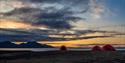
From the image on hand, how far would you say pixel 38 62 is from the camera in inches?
2067

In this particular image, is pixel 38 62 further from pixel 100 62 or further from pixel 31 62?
pixel 100 62

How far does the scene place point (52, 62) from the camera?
52094mm

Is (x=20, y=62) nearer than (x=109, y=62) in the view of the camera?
Yes

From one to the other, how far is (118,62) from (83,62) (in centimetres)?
573

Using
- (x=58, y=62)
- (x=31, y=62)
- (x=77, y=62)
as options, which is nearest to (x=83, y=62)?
(x=77, y=62)

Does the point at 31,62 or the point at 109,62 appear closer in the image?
the point at 31,62

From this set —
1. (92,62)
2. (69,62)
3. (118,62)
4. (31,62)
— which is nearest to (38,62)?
(31,62)

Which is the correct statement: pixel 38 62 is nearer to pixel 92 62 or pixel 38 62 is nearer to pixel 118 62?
pixel 92 62

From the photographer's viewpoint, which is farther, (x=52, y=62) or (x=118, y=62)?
(x=118, y=62)

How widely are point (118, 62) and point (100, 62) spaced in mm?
3603

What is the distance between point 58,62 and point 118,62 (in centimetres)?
1002

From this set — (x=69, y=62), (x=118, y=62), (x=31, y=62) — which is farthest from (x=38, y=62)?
(x=118, y=62)

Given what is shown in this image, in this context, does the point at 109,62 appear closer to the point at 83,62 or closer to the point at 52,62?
the point at 83,62

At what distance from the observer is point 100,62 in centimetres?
5488
